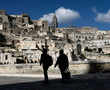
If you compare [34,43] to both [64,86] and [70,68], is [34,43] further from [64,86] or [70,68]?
[64,86]

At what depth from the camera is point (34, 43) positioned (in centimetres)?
5309

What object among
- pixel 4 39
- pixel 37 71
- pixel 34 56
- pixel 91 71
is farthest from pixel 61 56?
pixel 4 39

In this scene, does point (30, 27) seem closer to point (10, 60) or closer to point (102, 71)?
point (10, 60)

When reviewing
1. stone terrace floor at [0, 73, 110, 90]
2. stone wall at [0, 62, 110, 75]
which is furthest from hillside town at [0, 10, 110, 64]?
stone terrace floor at [0, 73, 110, 90]

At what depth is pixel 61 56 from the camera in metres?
9.65

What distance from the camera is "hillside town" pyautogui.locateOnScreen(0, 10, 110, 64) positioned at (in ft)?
116

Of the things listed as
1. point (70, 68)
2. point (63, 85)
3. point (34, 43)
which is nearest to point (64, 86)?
point (63, 85)

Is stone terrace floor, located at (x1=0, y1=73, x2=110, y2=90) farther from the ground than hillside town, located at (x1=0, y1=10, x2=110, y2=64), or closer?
closer

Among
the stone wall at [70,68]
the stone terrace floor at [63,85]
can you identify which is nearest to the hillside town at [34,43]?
the stone wall at [70,68]

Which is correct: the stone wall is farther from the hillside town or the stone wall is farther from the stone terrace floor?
the stone terrace floor

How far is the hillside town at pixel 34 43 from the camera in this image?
3547 cm

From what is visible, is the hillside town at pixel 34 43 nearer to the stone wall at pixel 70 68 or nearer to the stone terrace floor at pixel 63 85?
the stone wall at pixel 70 68

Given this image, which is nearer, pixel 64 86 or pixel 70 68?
pixel 64 86

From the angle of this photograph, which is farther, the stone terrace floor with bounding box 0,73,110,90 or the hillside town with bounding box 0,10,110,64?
the hillside town with bounding box 0,10,110,64
